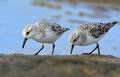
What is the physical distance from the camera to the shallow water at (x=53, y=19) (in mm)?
13250

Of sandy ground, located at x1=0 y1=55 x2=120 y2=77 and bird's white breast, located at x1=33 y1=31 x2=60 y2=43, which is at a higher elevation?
bird's white breast, located at x1=33 y1=31 x2=60 y2=43

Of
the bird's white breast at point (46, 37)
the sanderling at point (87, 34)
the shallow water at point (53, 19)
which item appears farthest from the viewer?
the shallow water at point (53, 19)

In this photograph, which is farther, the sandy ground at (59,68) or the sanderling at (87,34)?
the sanderling at (87,34)

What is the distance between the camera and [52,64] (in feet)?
28.7

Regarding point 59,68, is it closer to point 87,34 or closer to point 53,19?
point 87,34

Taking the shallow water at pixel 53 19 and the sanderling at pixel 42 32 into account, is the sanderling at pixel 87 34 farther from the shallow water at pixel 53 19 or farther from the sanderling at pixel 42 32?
the shallow water at pixel 53 19

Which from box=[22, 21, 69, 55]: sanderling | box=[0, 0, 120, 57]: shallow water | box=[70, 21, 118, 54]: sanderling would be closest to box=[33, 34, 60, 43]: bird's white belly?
box=[22, 21, 69, 55]: sanderling

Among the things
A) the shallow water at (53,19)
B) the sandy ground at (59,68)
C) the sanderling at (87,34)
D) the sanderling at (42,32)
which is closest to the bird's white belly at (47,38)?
the sanderling at (42,32)

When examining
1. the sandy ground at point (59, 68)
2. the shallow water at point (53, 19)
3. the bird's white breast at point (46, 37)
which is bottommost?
the shallow water at point (53, 19)

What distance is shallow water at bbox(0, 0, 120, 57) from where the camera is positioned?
13.2m

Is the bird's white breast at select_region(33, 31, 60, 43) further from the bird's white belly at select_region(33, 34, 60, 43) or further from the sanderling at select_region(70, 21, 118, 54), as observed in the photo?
the sanderling at select_region(70, 21, 118, 54)

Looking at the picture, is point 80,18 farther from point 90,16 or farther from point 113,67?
point 113,67

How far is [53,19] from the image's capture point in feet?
63.8

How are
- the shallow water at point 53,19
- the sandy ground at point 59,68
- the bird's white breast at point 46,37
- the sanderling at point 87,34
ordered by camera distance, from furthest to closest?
the shallow water at point 53,19
the bird's white breast at point 46,37
the sanderling at point 87,34
the sandy ground at point 59,68
